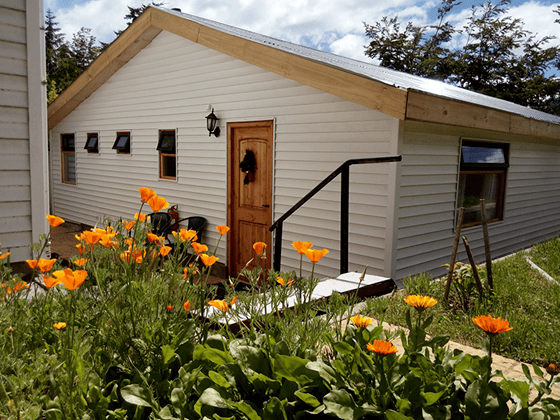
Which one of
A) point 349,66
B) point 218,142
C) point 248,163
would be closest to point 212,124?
point 218,142

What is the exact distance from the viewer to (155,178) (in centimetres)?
848

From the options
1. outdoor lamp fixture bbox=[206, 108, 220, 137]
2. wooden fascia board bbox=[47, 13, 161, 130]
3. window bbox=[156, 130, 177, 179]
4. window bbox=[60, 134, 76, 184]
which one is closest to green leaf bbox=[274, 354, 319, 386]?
outdoor lamp fixture bbox=[206, 108, 220, 137]

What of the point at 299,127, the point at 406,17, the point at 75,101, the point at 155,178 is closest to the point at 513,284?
the point at 299,127

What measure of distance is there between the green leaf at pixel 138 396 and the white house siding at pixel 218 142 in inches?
160

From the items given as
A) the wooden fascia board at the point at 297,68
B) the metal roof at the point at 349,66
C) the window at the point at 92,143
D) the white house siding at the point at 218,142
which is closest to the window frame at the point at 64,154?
the white house siding at the point at 218,142

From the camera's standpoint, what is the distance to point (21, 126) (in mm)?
3555

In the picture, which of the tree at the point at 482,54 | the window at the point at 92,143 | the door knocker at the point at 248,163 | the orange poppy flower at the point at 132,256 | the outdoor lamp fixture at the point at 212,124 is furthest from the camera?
the tree at the point at 482,54

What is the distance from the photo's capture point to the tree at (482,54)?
2098 centimetres

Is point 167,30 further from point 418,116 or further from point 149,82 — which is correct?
point 418,116

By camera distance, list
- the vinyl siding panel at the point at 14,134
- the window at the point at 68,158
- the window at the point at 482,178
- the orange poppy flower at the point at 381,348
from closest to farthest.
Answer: the orange poppy flower at the point at 381,348
the vinyl siding panel at the point at 14,134
the window at the point at 482,178
the window at the point at 68,158

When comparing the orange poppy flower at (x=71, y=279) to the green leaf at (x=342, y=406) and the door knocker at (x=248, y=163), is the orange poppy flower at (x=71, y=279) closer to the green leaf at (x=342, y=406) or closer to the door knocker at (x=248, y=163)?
the green leaf at (x=342, y=406)

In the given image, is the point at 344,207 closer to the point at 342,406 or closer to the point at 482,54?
the point at 342,406

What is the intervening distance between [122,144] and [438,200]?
21.1ft

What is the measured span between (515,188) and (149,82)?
6.97m
